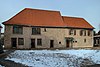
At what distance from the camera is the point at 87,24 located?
58.9 meters

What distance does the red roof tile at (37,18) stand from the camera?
4750 cm

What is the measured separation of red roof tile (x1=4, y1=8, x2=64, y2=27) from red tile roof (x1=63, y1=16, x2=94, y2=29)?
2.32 meters

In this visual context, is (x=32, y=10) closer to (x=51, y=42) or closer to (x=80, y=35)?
(x=51, y=42)

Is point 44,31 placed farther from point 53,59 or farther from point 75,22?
point 53,59

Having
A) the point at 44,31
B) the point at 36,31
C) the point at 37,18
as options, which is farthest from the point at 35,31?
the point at 37,18

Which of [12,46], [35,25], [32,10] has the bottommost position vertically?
[12,46]

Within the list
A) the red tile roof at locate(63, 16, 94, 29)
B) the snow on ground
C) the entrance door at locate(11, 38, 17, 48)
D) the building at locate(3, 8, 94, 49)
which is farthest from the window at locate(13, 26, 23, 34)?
the snow on ground

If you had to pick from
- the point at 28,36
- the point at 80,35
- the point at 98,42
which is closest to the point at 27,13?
the point at 28,36

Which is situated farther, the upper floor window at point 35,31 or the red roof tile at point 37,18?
the upper floor window at point 35,31

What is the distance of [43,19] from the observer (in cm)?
5112

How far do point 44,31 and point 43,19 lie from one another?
11.7 ft

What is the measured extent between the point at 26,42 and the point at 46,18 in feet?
28.9

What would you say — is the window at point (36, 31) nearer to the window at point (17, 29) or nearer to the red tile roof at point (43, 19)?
the red tile roof at point (43, 19)

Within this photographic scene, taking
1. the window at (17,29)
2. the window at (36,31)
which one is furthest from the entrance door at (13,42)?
the window at (36,31)
